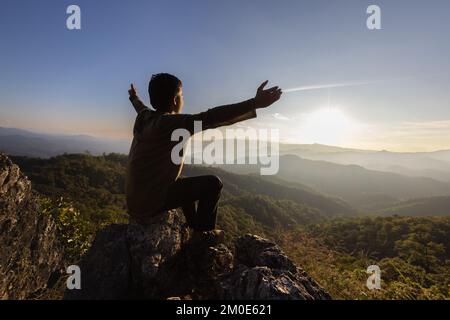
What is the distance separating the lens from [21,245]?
7434 millimetres

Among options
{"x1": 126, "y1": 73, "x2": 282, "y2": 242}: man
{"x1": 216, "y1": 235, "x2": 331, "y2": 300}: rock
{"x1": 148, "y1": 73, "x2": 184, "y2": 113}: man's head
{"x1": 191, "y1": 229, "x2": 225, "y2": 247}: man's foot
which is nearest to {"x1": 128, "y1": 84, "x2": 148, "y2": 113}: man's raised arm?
{"x1": 126, "y1": 73, "x2": 282, "y2": 242}: man

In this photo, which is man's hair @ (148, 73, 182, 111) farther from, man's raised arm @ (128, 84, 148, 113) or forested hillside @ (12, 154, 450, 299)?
forested hillside @ (12, 154, 450, 299)

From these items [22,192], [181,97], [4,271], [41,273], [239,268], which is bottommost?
[41,273]

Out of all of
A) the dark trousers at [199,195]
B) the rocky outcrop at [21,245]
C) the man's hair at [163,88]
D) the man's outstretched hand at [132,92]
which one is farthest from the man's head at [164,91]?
the rocky outcrop at [21,245]

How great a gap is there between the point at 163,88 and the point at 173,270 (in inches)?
117

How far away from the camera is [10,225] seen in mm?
7199

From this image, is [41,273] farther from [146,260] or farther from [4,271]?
[146,260]

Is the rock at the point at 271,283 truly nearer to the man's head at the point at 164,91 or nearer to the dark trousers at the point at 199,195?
the dark trousers at the point at 199,195

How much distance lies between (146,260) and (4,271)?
3189 millimetres

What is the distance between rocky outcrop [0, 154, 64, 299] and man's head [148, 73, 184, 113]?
14.1ft

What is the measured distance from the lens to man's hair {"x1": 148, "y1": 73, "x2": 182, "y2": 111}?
4574 millimetres

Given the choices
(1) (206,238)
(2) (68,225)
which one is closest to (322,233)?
(2) (68,225)

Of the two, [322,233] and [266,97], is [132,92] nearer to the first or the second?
[266,97]
